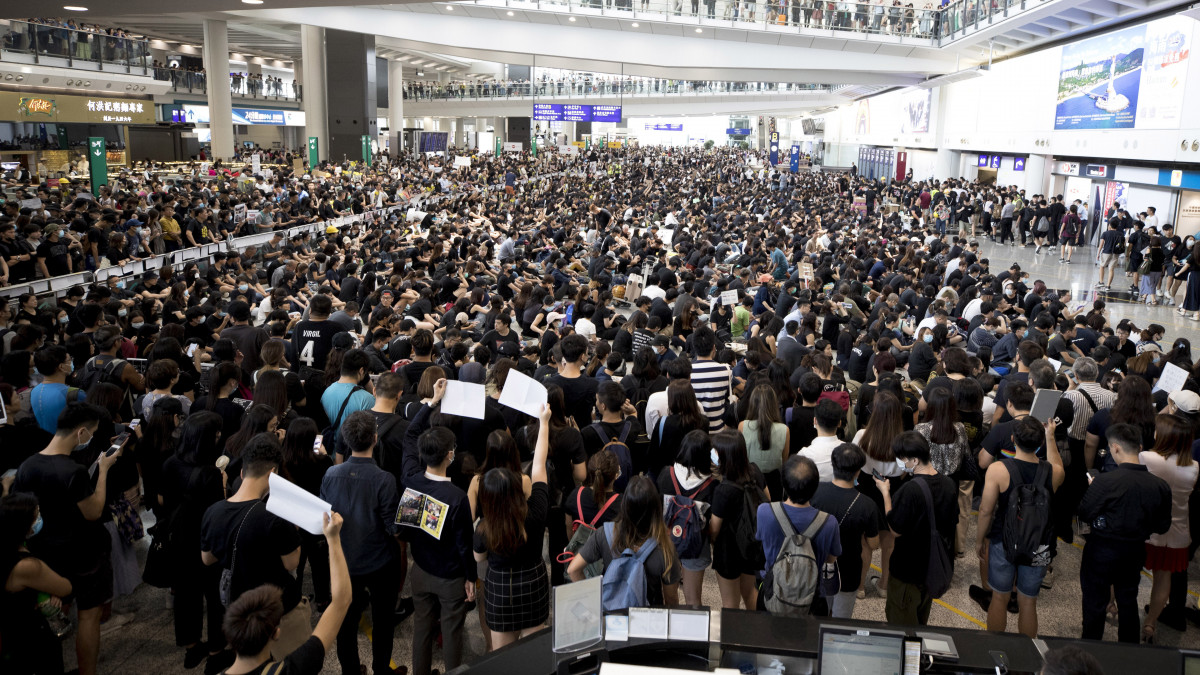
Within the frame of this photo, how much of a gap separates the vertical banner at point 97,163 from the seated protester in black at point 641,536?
23.1 metres

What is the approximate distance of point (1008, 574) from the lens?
4.90m

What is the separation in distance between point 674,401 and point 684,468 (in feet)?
3.38

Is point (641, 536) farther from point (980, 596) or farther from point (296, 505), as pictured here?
point (980, 596)

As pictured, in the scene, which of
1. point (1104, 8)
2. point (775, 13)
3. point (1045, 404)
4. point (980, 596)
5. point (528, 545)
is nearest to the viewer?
point (528, 545)

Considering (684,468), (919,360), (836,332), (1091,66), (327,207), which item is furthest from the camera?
(1091,66)

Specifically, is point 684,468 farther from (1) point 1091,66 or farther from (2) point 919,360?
(1) point 1091,66

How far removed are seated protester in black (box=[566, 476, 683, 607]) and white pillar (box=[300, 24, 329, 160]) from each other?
1389 inches

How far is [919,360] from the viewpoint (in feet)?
27.2

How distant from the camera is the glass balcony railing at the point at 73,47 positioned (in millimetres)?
23234

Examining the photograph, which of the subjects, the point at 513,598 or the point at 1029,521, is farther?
the point at 1029,521

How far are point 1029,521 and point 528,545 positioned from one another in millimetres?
2988

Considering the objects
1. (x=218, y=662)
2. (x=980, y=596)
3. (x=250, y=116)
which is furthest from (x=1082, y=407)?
(x=250, y=116)

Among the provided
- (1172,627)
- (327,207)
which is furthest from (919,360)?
(327,207)

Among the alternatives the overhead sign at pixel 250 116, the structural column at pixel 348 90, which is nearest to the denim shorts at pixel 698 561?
the structural column at pixel 348 90
